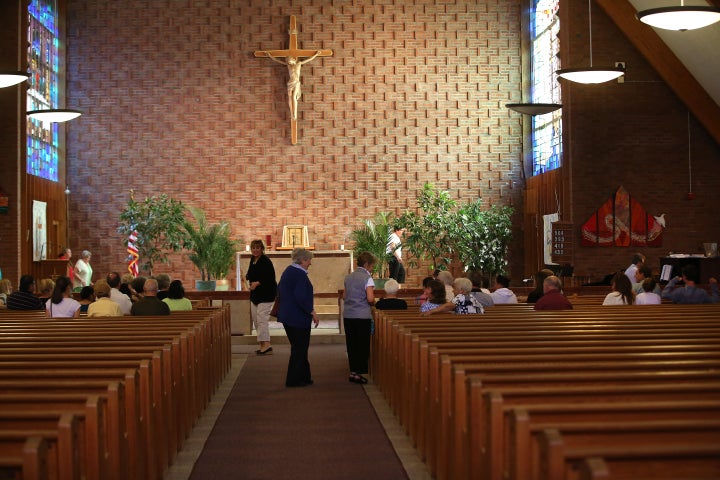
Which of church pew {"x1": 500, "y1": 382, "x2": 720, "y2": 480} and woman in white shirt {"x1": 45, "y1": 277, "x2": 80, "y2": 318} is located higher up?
woman in white shirt {"x1": 45, "y1": 277, "x2": 80, "y2": 318}

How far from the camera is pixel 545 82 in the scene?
698 inches

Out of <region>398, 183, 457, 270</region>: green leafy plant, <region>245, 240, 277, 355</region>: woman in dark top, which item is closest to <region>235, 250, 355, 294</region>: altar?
<region>398, 183, 457, 270</region>: green leafy plant

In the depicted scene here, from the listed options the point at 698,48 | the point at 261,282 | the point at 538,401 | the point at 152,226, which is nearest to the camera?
the point at 538,401

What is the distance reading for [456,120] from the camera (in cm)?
1859

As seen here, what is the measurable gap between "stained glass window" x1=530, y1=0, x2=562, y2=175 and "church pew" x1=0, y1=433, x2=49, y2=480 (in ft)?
47.1

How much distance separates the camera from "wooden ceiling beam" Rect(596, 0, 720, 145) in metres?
15.0

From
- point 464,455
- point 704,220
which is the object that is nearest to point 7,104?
point 704,220

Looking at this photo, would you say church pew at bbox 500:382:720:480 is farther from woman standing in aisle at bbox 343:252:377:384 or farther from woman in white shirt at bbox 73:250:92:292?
woman in white shirt at bbox 73:250:92:292

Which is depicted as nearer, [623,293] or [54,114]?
[623,293]

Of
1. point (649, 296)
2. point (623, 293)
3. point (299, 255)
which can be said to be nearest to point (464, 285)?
point (299, 255)

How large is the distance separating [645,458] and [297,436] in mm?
3842

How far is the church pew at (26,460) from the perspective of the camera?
9.32 feet

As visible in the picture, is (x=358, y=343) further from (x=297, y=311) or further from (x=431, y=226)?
(x=431, y=226)

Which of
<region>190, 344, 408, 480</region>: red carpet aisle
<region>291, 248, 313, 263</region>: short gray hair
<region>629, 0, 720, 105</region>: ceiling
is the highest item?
<region>629, 0, 720, 105</region>: ceiling
